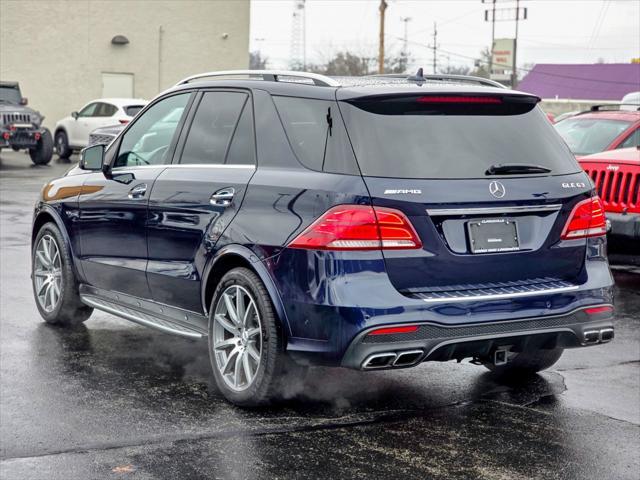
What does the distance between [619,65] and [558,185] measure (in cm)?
8777

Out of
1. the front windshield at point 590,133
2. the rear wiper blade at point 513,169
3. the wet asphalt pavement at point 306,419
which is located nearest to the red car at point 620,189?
the front windshield at point 590,133

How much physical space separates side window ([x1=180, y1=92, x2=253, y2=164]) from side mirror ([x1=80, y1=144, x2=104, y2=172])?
41.8 inches

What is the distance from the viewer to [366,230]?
5.09m

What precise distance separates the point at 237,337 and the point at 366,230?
1.14 meters

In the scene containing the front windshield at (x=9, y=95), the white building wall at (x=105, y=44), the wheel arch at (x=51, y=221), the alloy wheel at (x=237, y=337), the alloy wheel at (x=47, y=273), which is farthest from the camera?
the white building wall at (x=105, y=44)

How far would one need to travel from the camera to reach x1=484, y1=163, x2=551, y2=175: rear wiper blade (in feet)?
17.8

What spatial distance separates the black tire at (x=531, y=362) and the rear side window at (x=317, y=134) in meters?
1.90

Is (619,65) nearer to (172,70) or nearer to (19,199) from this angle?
(172,70)

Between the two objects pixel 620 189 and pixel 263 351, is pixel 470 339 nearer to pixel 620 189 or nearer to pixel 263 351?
pixel 263 351

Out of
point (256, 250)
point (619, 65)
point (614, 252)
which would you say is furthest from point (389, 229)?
point (619, 65)

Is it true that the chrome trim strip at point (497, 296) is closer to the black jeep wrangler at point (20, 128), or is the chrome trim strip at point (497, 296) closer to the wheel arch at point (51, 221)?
the wheel arch at point (51, 221)

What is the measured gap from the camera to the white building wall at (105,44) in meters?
36.5

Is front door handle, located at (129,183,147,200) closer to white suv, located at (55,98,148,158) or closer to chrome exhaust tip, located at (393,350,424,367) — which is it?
chrome exhaust tip, located at (393,350,424,367)

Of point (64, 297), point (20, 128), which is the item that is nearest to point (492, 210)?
point (64, 297)
